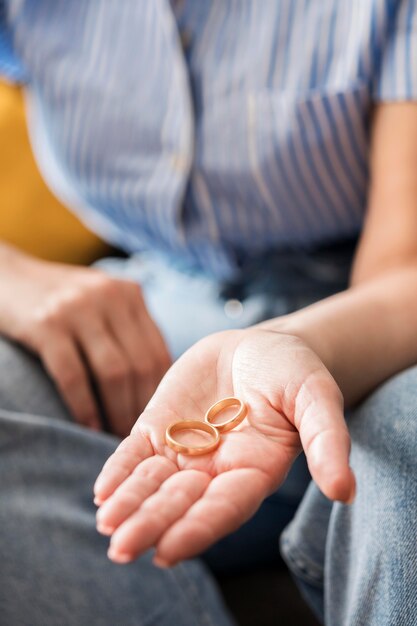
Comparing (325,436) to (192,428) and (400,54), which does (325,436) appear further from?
(400,54)

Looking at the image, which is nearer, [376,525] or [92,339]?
[376,525]

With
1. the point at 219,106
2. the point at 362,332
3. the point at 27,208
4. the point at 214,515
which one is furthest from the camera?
the point at 27,208

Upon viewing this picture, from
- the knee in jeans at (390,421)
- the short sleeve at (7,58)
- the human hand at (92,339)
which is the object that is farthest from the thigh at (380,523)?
the short sleeve at (7,58)

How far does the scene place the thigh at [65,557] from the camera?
62 cm

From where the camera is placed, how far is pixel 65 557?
634mm

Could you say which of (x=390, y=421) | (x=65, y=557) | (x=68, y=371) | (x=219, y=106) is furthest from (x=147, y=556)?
(x=219, y=106)

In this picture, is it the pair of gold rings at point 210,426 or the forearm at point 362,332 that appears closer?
the pair of gold rings at point 210,426

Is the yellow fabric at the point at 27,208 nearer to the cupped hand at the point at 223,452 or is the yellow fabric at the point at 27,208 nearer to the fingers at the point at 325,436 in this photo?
the cupped hand at the point at 223,452

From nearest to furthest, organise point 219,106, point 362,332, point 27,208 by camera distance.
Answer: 1. point 362,332
2. point 219,106
3. point 27,208

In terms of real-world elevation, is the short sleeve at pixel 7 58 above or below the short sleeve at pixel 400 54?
above

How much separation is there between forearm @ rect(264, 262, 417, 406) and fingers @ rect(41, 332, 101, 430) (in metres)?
0.23

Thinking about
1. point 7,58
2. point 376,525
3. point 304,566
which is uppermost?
point 7,58

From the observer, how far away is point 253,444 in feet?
1.47

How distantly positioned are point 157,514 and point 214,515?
3 cm
